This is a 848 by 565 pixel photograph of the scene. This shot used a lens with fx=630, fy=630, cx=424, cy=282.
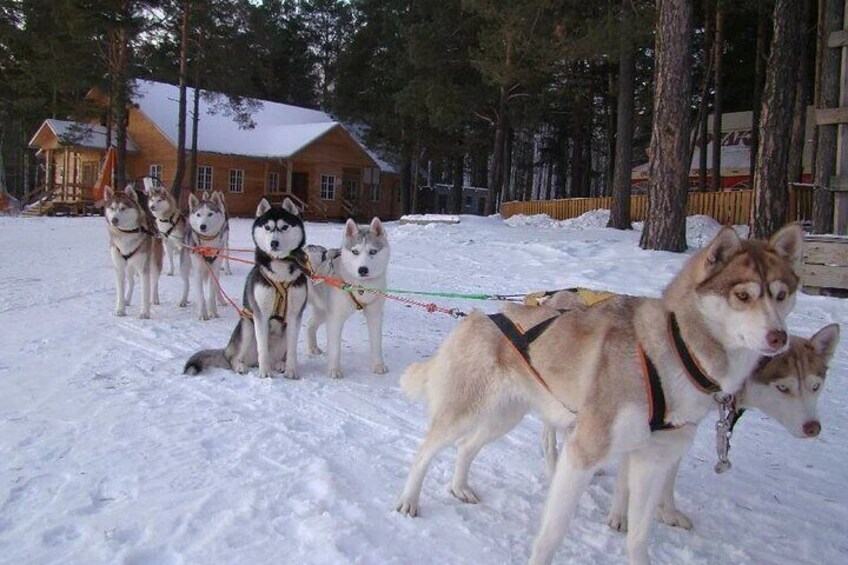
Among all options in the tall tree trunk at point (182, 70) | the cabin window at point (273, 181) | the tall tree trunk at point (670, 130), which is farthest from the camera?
the cabin window at point (273, 181)

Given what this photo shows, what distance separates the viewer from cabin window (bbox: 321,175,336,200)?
35.9 meters

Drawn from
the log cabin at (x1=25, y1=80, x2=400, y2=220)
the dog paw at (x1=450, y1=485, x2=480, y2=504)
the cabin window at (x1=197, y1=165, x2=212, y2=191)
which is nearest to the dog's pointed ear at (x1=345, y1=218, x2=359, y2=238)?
the dog paw at (x1=450, y1=485, x2=480, y2=504)

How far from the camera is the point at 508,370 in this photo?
311 cm

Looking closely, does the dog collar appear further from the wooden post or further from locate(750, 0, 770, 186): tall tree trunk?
locate(750, 0, 770, 186): tall tree trunk

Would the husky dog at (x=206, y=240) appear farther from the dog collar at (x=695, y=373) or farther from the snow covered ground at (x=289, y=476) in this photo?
the dog collar at (x=695, y=373)

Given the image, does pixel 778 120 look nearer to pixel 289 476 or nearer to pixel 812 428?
pixel 812 428

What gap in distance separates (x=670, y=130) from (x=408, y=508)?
10.3m

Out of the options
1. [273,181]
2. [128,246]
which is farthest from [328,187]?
[128,246]

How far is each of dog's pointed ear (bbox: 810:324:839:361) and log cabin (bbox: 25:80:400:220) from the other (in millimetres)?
29909

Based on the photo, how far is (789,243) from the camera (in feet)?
8.44

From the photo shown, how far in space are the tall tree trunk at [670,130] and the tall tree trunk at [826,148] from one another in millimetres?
2107

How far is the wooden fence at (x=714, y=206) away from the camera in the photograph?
1778 centimetres

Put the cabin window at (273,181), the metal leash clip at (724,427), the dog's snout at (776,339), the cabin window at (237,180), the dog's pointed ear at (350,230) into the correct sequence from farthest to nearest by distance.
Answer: the cabin window at (273,181) < the cabin window at (237,180) < the dog's pointed ear at (350,230) < the metal leash clip at (724,427) < the dog's snout at (776,339)

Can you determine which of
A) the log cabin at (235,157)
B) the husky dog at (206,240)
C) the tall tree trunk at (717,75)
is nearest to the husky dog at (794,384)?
the husky dog at (206,240)
